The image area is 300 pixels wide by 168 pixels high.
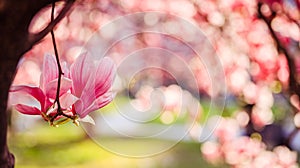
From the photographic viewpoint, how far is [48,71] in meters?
0.45

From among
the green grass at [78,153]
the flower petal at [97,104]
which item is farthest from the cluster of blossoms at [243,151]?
the flower petal at [97,104]

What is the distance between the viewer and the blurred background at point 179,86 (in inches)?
138

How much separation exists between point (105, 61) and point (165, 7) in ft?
14.9

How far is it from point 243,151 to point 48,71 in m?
3.24

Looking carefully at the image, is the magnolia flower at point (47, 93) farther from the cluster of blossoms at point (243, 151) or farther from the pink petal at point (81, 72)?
the cluster of blossoms at point (243, 151)

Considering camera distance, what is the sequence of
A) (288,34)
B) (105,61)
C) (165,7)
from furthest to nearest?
(165,7), (288,34), (105,61)

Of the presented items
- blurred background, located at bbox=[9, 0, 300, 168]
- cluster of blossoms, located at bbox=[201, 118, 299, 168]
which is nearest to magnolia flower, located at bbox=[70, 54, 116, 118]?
blurred background, located at bbox=[9, 0, 300, 168]

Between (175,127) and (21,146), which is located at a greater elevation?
(21,146)

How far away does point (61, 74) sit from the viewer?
17.6 inches

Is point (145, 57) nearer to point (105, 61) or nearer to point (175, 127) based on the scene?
point (175, 127)

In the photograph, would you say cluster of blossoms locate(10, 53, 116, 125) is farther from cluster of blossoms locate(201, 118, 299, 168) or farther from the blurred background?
cluster of blossoms locate(201, 118, 299, 168)

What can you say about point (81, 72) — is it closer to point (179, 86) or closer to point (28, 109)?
point (28, 109)

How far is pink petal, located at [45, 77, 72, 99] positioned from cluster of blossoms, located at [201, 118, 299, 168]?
9.71ft

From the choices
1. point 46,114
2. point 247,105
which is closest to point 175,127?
point 247,105
